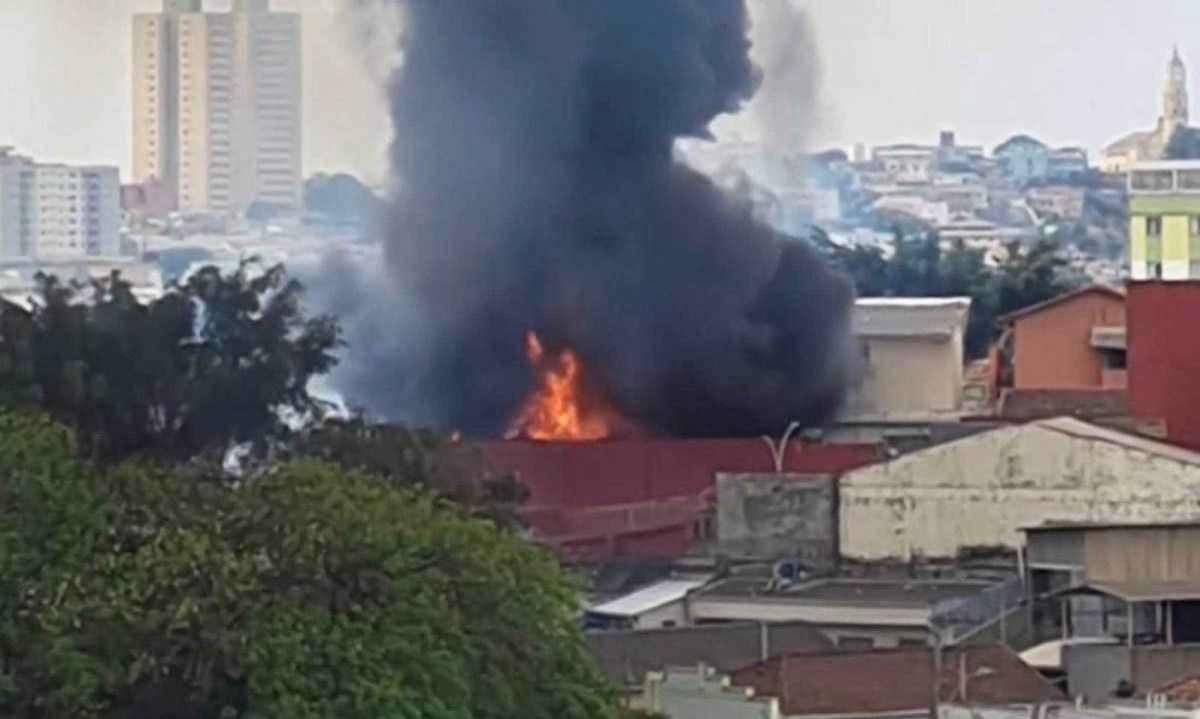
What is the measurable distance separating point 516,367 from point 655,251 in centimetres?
209

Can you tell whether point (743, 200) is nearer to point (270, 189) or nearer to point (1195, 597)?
point (1195, 597)

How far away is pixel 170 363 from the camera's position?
131 feet

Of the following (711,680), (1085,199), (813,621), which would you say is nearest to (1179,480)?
(813,621)

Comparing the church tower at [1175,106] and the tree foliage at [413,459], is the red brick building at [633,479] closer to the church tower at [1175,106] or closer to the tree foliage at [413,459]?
the tree foliage at [413,459]

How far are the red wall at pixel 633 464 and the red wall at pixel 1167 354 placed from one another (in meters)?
2.60

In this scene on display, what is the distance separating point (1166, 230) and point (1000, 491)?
7409 centimetres

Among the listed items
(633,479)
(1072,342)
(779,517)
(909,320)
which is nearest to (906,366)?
(909,320)

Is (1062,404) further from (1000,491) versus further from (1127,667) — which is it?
(1127,667)

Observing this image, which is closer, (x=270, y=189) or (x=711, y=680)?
(x=711, y=680)

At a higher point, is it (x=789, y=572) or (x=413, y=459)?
(x=413, y=459)

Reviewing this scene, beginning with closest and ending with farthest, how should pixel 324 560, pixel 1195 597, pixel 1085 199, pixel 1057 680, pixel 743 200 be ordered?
pixel 324 560 → pixel 1057 680 → pixel 1195 597 → pixel 743 200 → pixel 1085 199

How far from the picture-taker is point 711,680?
92.5 feet

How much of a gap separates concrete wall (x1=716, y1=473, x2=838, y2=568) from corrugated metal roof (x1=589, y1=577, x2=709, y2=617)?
1.20 metres

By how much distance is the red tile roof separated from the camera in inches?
1119
